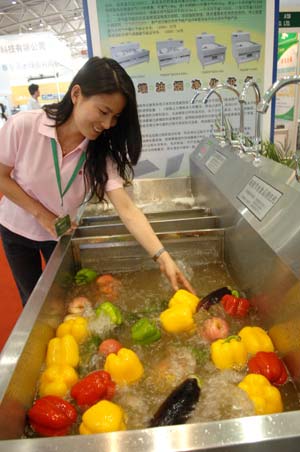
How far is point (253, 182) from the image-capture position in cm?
153

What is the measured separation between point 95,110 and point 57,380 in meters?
1.00

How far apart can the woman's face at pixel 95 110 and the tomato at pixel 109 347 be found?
0.86 metres

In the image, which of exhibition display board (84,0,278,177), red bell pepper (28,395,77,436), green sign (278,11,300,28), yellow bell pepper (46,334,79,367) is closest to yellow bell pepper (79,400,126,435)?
red bell pepper (28,395,77,436)

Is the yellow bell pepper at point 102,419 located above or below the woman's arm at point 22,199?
below

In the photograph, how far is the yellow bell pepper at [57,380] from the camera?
1.01 metres

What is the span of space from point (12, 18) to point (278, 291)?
1423 centimetres

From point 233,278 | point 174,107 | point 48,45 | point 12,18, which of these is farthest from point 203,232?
point 12,18

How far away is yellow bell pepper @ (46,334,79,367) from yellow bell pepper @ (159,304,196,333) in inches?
13.2

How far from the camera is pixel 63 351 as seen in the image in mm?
1153

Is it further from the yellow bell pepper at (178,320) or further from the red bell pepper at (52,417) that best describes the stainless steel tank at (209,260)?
the yellow bell pepper at (178,320)

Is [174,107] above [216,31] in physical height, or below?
below

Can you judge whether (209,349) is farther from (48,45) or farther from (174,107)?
(48,45)

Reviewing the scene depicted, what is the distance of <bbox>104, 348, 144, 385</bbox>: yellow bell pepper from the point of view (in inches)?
41.7

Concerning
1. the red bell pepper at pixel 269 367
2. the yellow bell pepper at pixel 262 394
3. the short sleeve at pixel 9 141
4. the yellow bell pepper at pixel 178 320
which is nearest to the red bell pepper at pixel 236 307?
the yellow bell pepper at pixel 178 320
